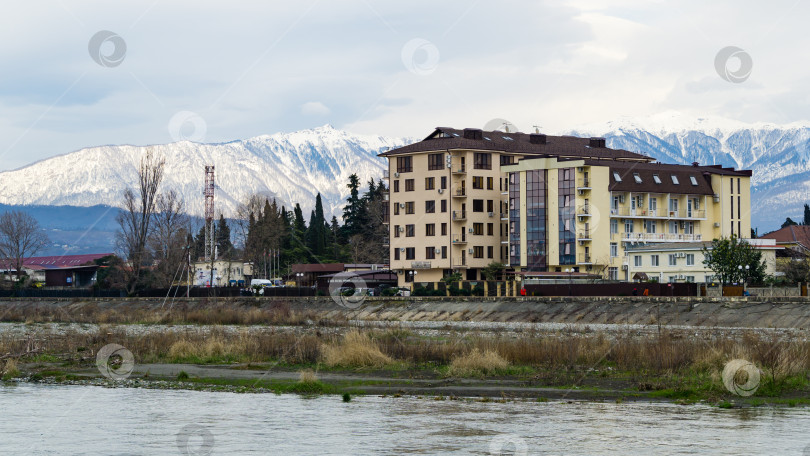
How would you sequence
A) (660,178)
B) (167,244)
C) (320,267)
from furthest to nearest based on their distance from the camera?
(320,267) < (167,244) < (660,178)

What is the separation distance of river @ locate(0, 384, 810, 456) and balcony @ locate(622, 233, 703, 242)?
260ft

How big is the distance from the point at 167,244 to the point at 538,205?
2188 inches

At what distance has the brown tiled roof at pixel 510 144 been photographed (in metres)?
116

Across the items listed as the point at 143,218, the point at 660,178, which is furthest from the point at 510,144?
the point at 143,218

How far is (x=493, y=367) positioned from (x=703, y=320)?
1422 inches

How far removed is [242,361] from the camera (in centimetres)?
4231

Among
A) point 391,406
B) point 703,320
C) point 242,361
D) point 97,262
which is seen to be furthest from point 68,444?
point 97,262

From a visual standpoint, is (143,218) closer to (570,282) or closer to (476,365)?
(570,282)

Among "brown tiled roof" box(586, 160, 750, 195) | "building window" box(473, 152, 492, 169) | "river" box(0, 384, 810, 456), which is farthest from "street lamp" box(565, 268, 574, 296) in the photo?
"river" box(0, 384, 810, 456)

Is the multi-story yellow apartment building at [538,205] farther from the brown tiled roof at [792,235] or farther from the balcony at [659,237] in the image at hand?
the brown tiled roof at [792,235]

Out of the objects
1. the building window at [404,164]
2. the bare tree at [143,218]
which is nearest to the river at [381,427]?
the building window at [404,164]

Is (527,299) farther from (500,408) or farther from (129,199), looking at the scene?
(129,199)

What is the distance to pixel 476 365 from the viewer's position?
36.1 meters

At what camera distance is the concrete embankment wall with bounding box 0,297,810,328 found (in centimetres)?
6644
